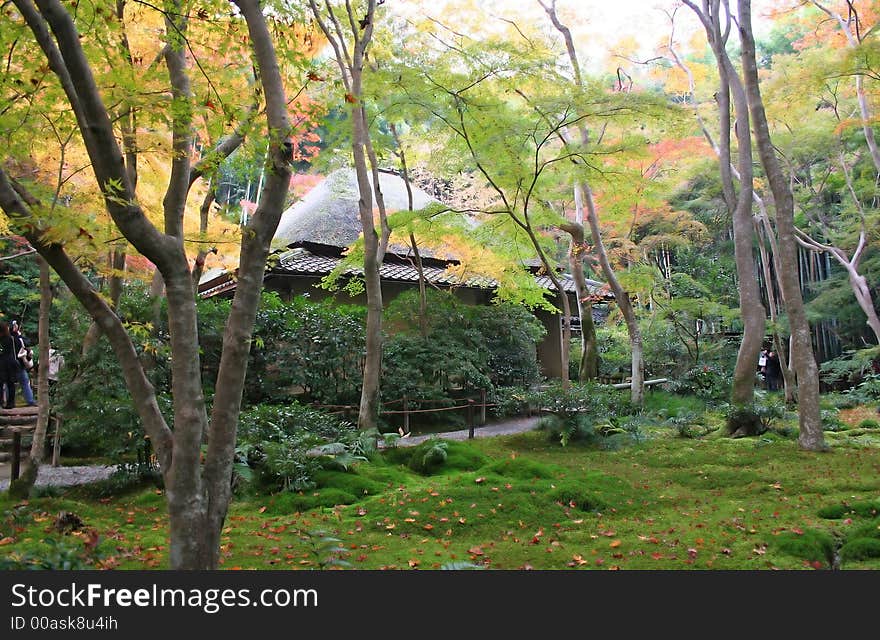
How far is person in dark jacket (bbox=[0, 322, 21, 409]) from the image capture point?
9.66 metres

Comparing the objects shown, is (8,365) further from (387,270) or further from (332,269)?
(387,270)

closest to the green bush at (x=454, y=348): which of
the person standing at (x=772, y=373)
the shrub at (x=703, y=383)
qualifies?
the shrub at (x=703, y=383)

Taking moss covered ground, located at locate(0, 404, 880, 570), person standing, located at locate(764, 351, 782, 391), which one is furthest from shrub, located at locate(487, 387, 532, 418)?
person standing, located at locate(764, 351, 782, 391)

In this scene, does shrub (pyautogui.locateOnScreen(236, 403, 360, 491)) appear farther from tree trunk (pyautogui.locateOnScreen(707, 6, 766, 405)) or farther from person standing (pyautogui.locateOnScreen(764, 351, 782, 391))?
person standing (pyautogui.locateOnScreen(764, 351, 782, 391))

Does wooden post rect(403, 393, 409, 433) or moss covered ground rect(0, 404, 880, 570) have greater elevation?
wooden post rect(403, 393, 409, 433)

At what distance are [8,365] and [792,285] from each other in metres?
11.7

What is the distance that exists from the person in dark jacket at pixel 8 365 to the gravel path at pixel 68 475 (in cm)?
265

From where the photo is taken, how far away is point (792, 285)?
27.3 feet

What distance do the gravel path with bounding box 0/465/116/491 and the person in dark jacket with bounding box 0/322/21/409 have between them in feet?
8.71

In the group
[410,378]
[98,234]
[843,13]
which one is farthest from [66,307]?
[843,13]

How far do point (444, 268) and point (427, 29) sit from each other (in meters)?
5.92

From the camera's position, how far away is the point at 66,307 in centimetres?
799
